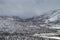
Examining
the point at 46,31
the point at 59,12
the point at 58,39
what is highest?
the point at 59,12

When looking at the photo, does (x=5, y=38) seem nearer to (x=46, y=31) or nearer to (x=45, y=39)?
(x=45, y=39)

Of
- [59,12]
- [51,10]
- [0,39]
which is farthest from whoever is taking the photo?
[51,10]

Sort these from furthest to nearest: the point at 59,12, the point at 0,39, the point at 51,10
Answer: the point at 51,10 → the point at 59,12 → the point at 0,39

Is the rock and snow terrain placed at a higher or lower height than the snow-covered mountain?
lower

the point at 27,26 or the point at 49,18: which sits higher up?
the point at 49,18

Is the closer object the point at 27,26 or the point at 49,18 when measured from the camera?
the point at 27,26

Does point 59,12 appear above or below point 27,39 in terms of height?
above

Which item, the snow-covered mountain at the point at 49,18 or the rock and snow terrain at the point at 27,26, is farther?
the snow-covered mountain at the point at 49,18

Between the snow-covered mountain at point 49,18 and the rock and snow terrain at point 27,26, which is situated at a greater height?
the snow-covered mountain at point 49,18

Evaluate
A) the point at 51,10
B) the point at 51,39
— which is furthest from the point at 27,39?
the point at 51,10

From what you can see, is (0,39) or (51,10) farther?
(51,10)

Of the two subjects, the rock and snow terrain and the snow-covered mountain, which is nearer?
the rock and snow terrain
